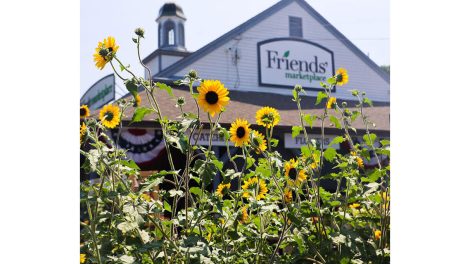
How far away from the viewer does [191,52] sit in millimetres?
7766

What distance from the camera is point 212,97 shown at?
100cm

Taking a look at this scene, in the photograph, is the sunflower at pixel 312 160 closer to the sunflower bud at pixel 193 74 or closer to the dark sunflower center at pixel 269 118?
the dark sunflower center at pixel 269 118

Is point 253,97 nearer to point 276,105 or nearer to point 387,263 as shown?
point 276,105

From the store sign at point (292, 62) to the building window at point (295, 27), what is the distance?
37 centimetres

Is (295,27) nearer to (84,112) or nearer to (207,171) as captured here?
(84,112)

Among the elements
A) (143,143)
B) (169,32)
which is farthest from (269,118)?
(169,32)

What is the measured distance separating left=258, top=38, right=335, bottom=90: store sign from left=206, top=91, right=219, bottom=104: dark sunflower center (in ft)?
18.1

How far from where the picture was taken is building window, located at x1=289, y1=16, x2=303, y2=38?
27.2 ft

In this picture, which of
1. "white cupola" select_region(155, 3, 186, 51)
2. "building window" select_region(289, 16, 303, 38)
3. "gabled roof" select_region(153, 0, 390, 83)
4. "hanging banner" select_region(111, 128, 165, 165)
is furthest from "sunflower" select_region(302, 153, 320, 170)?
"building window" select_region(289, 16, 303, 38)

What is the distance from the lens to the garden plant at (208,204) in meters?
0.93

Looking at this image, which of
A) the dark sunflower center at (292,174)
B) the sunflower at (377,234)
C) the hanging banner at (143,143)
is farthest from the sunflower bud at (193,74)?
the hanging banner at (143,143)
